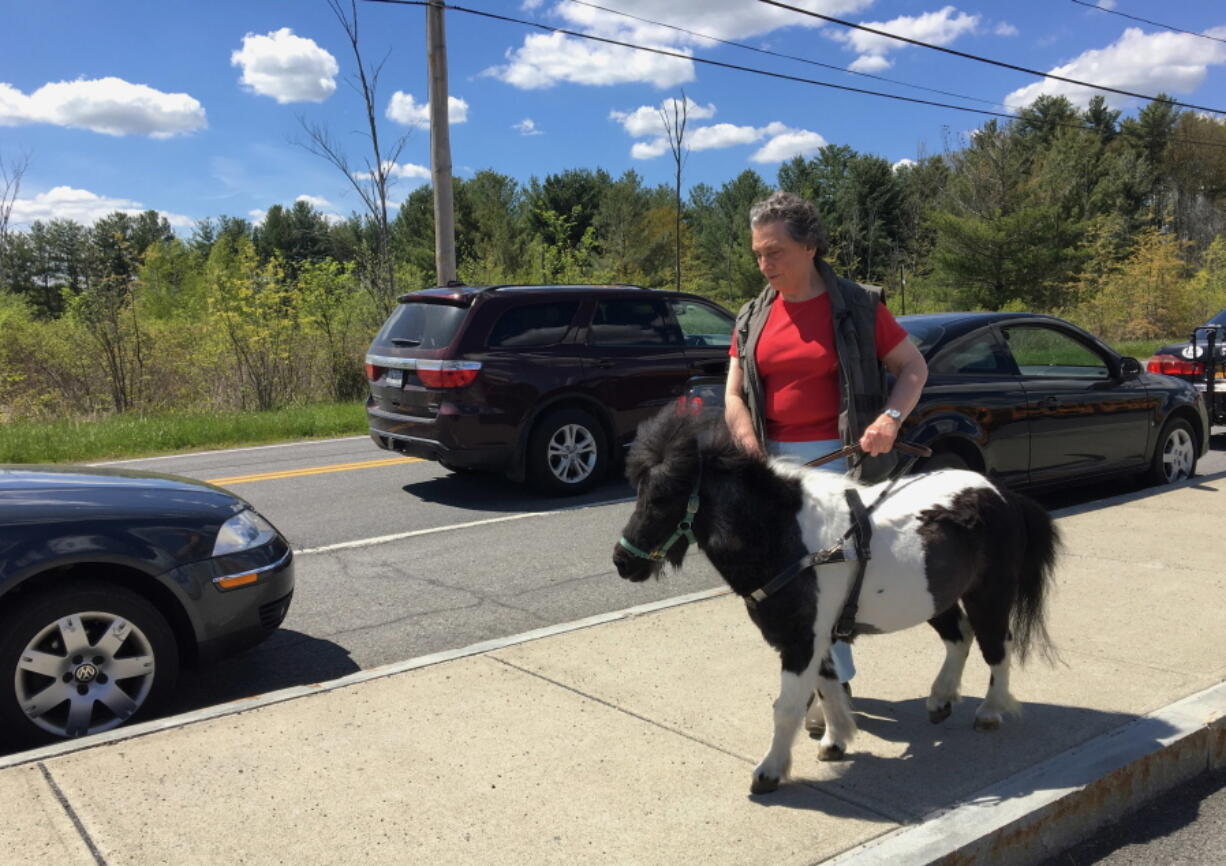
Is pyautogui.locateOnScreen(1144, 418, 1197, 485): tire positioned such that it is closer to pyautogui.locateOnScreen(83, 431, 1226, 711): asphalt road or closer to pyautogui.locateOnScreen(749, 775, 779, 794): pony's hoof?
pyautogui.locateOnScreen(83, 431, 1226, 711): asphalt road

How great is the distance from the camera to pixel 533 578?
627cm

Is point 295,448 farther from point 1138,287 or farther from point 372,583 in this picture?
point 1138,287

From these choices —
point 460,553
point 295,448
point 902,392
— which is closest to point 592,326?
point 460,553

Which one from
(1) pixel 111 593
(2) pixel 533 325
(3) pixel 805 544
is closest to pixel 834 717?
(3) pixel 805 544

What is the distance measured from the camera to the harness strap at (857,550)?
A: 3.07m

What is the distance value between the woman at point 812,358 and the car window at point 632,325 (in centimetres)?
597

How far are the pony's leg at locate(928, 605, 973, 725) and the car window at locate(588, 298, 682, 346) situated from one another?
6.15 metres

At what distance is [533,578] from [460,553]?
916 mm

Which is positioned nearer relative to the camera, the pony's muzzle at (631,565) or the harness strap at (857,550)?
the pony's muzzle at (631,565)

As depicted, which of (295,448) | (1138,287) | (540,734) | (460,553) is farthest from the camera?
(1138,287)

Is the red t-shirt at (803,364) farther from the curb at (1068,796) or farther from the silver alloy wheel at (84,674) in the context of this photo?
the silver alloy wheel at (84,674)

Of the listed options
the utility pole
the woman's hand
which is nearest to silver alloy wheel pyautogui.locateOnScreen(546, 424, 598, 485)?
the woman's hand

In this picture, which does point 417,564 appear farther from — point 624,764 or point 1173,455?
point 1173,455

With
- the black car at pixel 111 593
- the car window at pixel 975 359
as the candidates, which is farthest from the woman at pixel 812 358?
the car window at pixel 975 359
